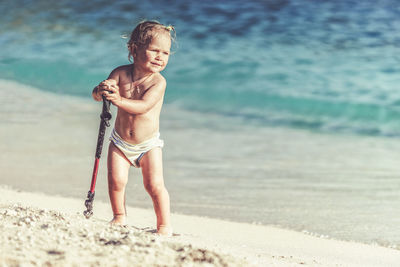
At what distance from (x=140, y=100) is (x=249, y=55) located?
7.97 metres

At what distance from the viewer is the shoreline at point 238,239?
8.61 ft

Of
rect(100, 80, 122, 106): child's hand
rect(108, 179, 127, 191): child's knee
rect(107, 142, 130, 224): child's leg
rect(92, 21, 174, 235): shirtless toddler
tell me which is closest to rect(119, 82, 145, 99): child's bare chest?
rect(92, 21, 174, 235): shirtless toddler

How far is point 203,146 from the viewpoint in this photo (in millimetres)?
5539

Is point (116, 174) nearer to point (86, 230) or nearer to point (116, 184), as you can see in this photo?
point (116, 184)

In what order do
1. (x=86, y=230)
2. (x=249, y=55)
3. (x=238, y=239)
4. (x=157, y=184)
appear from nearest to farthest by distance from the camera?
(x=86, y=230) → (x=157, y=184) → (x=238, y=239) → (x=249, y=55)

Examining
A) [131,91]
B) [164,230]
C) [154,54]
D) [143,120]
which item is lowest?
[164,230]

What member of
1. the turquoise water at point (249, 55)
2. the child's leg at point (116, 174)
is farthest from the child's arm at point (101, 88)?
the turquoise water at point (249, 55)

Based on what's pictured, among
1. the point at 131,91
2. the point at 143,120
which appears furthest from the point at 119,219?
the point at 131,91

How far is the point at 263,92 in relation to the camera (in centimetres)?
871

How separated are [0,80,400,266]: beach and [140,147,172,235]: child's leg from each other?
87 mm

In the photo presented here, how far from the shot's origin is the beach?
83.6 inches

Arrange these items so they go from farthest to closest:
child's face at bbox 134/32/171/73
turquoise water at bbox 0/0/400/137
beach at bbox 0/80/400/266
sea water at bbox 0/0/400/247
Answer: turquoise water at bbox 0/0/400/137
sea water at bbox 0/0/400/247
child's face at bbox 134/32/171/73
beach at bbox 0/80/400/266

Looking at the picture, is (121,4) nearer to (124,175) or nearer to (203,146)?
(203,146)

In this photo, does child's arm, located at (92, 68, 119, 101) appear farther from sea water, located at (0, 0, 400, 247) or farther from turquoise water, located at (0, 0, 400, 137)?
turquoise water, located at (0, 0, 400, 137)
